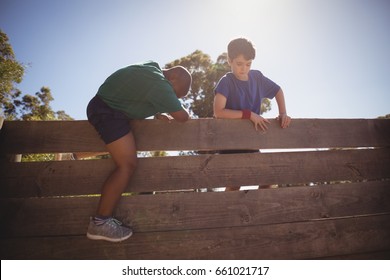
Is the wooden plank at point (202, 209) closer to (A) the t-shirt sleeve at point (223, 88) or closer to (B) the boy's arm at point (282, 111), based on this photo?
(B) the boy's arm at point (282, 111)

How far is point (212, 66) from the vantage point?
55.2ft

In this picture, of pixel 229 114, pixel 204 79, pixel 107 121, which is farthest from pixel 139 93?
pixel 204 79

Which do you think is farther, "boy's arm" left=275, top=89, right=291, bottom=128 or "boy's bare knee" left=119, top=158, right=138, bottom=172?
"boy's arm" left=275, top=89, right=291, bottom=128

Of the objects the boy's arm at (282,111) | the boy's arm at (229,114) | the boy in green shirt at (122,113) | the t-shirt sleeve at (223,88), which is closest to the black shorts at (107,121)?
the boy in green shirt at (122,113)

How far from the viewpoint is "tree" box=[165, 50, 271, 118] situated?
16438 millimetres

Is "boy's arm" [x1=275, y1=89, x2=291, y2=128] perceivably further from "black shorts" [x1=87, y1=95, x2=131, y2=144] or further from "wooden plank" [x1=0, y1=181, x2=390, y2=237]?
"black shorts" [x1=87, y1=95, x2=131, y2=144]

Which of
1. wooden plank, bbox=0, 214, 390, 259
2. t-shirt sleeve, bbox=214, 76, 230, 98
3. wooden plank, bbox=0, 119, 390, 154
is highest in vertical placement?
t-shirt sleeve, bbox=214, 76, 230, 98

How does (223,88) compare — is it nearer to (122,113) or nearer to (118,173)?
(122,113)

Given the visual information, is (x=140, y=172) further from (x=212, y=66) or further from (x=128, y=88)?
(x=212, y=66)

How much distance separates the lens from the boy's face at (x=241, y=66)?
290cm

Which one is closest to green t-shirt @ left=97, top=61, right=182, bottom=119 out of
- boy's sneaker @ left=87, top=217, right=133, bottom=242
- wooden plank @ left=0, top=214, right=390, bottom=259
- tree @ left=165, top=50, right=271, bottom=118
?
boy's sneaker @ left=87, top=217, right=133, bottom=242

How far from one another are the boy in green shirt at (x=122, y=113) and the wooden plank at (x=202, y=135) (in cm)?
14

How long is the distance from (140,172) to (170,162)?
0.89ft

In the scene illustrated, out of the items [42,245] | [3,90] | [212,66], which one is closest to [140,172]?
[42,245]
